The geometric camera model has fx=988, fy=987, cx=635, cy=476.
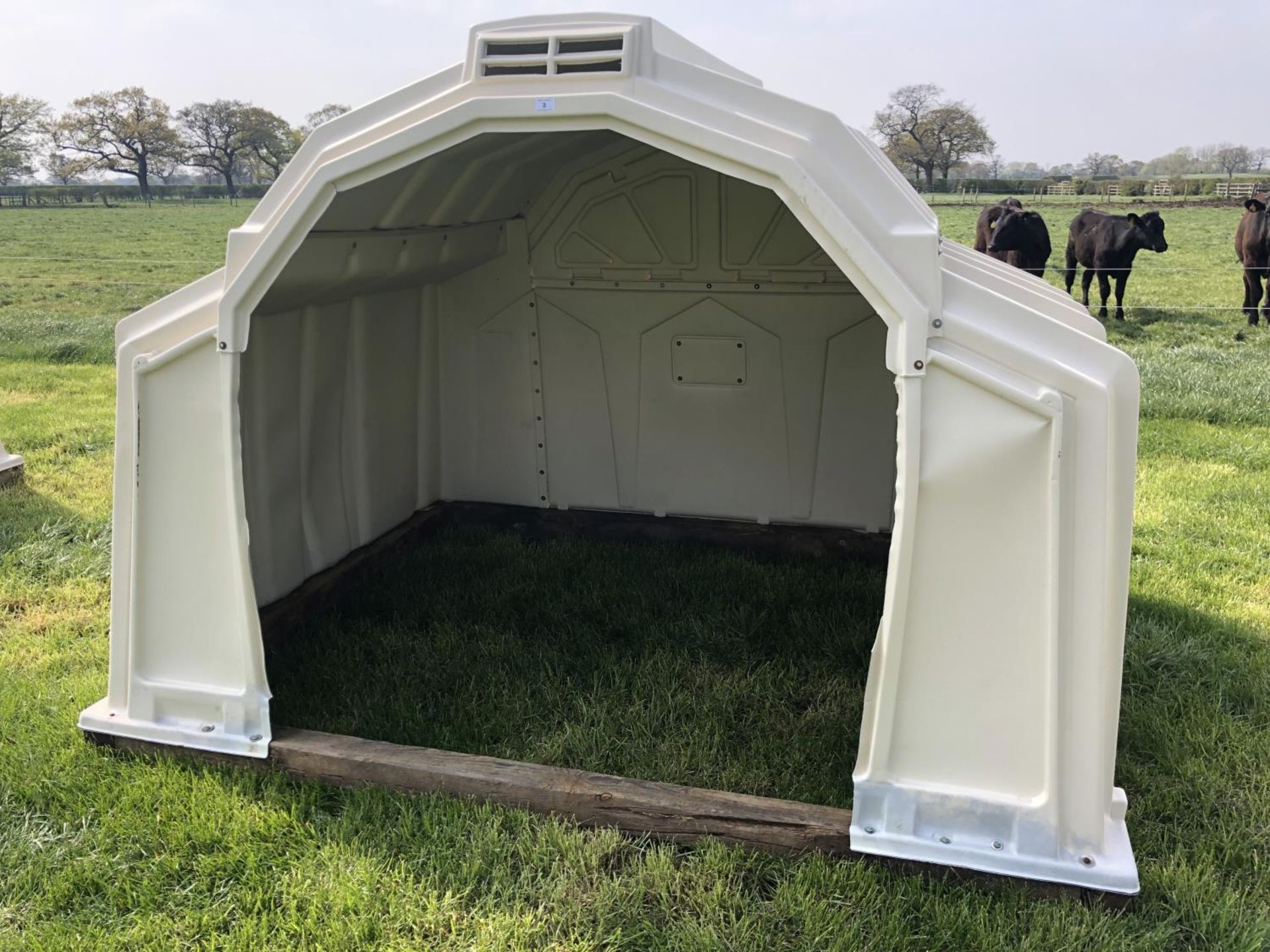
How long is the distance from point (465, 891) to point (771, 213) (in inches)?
129

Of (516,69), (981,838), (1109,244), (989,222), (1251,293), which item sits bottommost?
(981,838)

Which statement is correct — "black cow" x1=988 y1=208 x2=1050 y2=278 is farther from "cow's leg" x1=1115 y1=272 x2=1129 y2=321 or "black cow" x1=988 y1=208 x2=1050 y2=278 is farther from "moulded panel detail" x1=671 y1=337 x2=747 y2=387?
"moulded panel detail" x1=671 y1=337 x2=747 y2=387

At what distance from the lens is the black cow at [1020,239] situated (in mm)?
15102

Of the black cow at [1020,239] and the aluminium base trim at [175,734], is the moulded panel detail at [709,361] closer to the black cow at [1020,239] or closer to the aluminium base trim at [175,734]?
the aluminium base trim at [175,734]

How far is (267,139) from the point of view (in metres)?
59.1

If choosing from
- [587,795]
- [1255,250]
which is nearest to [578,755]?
[587,795]

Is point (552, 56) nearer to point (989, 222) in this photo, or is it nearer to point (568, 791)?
point (568, 791)

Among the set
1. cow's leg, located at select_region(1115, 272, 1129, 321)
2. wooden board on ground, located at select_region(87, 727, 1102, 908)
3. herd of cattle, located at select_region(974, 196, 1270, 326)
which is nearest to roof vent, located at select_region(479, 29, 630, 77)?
wooden board on ground, located at select_region(87, 727, 1102, 908)

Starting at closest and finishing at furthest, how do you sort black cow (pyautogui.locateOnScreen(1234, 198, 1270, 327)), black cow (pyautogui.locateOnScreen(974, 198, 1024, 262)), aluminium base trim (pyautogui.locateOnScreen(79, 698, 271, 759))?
1. aluminium base trim (pyautogui.locateOnScreen(79, 698, 271, 759))
2. black cow (pyautogui.locateOnScreen(1234, 198, 1270, 327))
3. black cow (pyautogui.locateOnScreen(974, 198, 1024, 262))

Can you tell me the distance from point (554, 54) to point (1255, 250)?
14350 mm

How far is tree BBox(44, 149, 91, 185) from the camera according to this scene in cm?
5181

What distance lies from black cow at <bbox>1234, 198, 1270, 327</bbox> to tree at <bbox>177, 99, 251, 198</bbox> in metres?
54.4

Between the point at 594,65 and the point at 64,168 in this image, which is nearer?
the point at 594,65

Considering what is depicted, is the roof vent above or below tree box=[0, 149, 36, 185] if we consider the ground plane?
below
